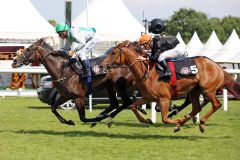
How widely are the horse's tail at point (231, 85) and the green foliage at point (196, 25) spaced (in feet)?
410

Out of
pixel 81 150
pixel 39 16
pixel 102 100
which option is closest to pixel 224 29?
pixel 39 16

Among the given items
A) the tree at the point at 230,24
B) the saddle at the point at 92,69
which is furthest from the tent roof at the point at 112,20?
the tree at the point at 230,24

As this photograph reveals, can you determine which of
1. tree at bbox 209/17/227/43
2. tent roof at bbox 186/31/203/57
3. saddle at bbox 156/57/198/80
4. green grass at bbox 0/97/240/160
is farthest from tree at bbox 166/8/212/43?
saddle at bbox 156/57/198/80

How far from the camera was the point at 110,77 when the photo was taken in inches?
561

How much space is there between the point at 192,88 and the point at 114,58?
186 cm

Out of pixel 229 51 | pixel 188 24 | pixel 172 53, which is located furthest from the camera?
pixel 188 24

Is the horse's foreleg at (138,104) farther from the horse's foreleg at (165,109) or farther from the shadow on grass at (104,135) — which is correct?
the horse's foreleg at (165,109)

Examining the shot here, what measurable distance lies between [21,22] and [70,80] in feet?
82.5

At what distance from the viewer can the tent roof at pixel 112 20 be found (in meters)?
38.6

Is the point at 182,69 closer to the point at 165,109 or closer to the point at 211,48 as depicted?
the point at 165,109

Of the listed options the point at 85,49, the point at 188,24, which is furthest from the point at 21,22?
the point at 188,24

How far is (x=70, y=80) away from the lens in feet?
45.2

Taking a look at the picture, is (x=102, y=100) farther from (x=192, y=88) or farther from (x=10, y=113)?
(x=192, y=88)

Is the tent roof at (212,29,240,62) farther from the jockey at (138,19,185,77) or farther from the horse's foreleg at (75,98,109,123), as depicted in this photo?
the horse's foreleg at (75,98,109,123)
